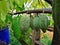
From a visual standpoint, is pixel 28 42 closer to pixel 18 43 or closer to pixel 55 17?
pixel 18 43

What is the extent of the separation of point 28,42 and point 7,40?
1.15ft

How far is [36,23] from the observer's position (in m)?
0.92

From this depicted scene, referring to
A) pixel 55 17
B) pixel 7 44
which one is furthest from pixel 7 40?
pixel 55 17

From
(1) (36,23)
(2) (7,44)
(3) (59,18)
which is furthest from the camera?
(2) (7,44)

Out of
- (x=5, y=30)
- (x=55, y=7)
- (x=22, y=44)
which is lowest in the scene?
(x=22, y=44)

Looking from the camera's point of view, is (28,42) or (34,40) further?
(28,42)

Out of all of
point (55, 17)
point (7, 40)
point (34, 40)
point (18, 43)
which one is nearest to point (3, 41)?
point (7, 40)

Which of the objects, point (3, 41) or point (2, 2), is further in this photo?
point (3, 41)

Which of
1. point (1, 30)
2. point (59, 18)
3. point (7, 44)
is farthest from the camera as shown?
point (7, 44)

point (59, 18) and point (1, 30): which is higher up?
point (59, 18)

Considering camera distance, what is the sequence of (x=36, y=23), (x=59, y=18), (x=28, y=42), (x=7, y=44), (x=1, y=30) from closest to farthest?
(x=59, y=18) → (x=36, y=23) → (x=1, y=30) → (x=7, y=44) → (x=28, y=42)

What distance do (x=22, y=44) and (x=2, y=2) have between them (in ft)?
5.07

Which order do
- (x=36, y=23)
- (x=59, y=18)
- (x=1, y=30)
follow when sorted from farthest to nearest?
(x=1, y=30), (x=36, y=23), (x=59, y=18)

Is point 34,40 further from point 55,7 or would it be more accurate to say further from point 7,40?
point 55,7
